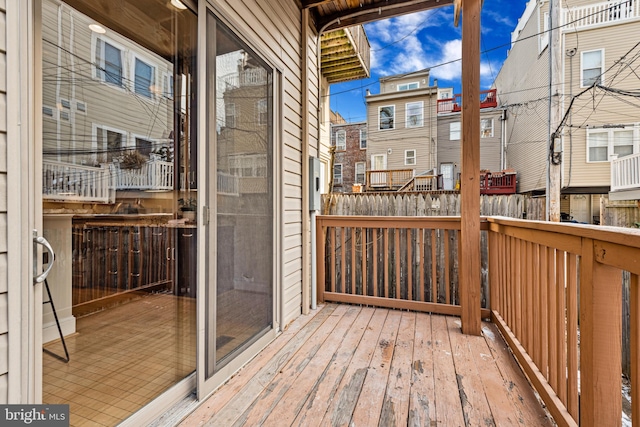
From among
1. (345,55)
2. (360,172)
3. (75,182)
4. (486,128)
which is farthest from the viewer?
(360,172)

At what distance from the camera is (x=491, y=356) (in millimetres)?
2199

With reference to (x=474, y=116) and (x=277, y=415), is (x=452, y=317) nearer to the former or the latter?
(x=474, y=116)

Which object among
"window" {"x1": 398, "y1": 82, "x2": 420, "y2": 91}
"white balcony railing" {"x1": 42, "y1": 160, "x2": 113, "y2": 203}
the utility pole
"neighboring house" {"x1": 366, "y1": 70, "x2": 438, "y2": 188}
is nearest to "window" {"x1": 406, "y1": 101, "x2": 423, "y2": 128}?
"neighboring house" {"x1": 366, "y1": 70, "x2": 438, "y2": 188}

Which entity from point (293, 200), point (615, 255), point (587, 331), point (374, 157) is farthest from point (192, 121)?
point (374, 157)

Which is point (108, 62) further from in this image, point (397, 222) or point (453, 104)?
point (453, 104)

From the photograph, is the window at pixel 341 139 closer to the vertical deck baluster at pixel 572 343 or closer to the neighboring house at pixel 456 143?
the neighboring house at pixel 456 143

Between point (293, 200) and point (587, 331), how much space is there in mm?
2201

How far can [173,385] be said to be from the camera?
5.34 feet

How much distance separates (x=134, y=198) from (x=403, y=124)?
1321cm

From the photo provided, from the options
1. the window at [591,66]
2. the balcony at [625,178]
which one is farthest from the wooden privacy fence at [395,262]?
the window at [591,66]

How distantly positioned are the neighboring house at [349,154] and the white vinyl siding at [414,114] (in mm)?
3488

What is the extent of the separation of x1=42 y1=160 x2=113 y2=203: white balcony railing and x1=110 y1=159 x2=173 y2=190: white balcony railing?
4cm

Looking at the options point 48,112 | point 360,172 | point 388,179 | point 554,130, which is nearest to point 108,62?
point 48,112

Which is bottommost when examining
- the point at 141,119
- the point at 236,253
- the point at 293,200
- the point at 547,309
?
the point at 547,309
